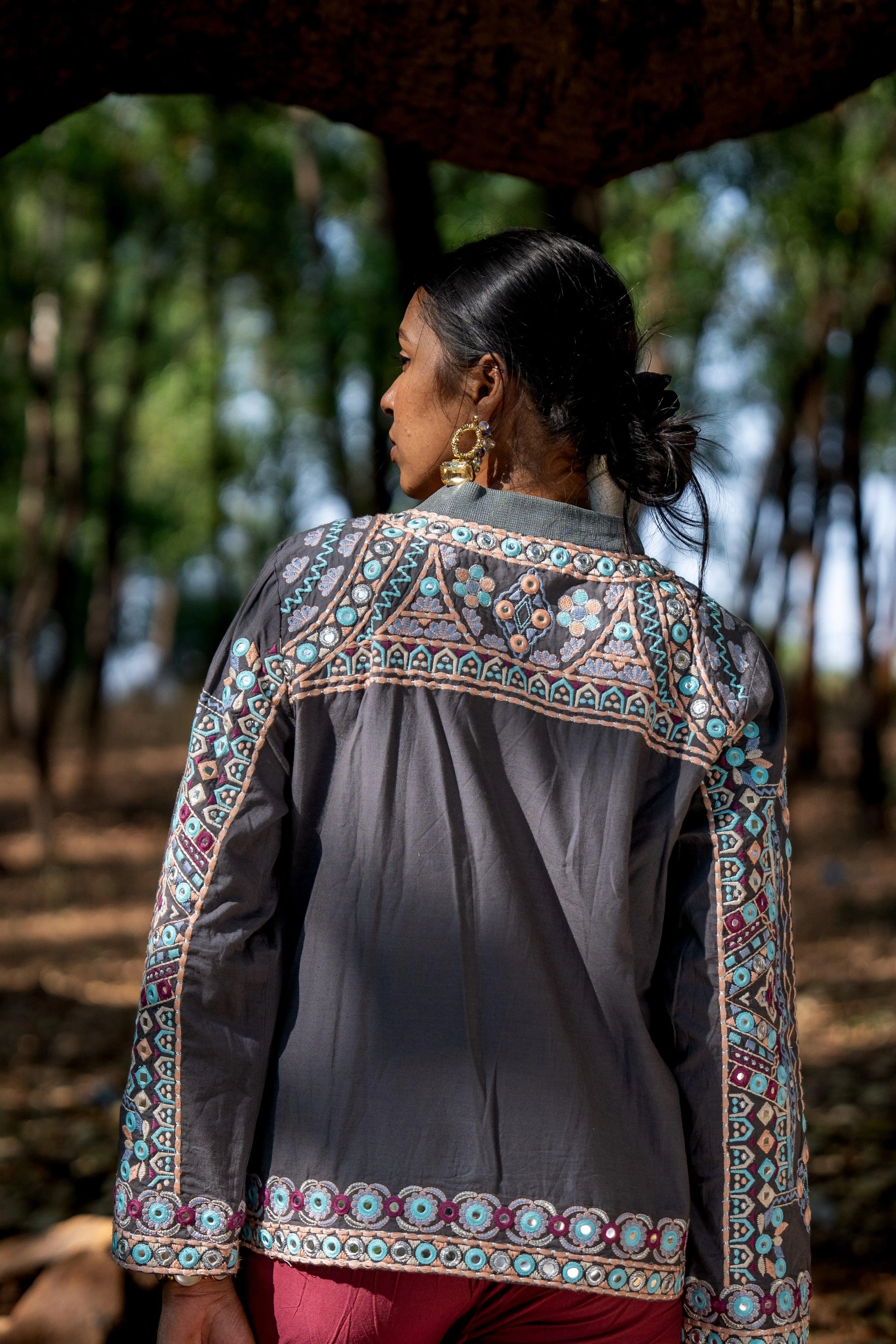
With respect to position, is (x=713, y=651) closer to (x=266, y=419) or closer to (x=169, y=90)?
(x=169, y=90)

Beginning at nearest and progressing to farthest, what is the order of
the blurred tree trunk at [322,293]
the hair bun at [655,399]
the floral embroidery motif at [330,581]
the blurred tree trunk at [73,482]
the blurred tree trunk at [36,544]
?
the floral embroidery motif at [330,581]
the hair bun at [655,399]
the blurred tree trunk at [322,293]
the blurred tree trunk at [36,544]
the blurred tree trunk at [73,482]

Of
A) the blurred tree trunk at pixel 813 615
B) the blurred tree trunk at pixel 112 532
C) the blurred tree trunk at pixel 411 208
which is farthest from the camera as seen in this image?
the blurred tree trunk at pixel 813 615

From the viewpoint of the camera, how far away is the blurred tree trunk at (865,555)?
28.7 feet

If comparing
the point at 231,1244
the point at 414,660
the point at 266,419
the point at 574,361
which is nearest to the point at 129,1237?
the point at 231,1244

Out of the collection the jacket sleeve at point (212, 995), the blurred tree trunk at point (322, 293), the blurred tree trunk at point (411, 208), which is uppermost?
the blurred tree trunk at point (322, 293)

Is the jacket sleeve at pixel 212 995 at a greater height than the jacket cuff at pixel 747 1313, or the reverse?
the jacket sleeve at pixel 212 995

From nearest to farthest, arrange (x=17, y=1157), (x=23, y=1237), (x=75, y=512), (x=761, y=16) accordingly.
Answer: (x=761, y=16) < (x=23, y=1237) < (x=17, y=1157) < (x=75, y=512)

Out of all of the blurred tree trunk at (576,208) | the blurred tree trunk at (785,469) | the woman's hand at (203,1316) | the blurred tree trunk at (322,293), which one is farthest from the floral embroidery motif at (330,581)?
the blurred tree trunk at (785,469)

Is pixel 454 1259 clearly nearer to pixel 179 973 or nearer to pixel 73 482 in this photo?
pixel 179 973

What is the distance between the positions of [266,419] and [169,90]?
1548cm

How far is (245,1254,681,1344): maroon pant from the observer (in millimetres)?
1335

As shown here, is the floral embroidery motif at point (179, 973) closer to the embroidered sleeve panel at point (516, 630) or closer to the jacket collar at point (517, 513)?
the embroidered sleeve panel at point (516, 630)

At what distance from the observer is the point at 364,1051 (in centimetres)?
136

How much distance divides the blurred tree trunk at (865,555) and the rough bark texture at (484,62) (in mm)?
6794
